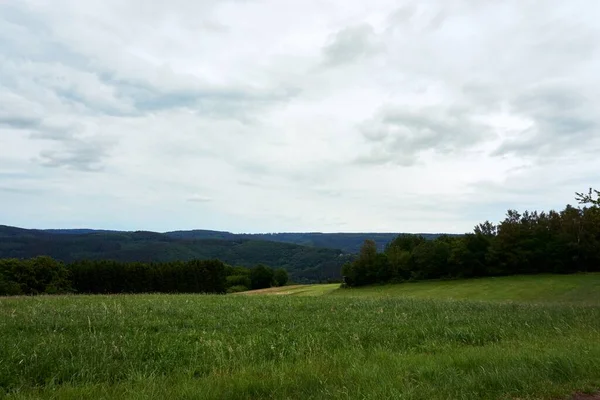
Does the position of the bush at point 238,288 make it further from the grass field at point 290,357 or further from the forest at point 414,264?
the grass field at point 290,357

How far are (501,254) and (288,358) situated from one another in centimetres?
7451

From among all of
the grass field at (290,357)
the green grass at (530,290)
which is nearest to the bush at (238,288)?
the green grass at (530,290)

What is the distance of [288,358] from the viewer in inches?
376

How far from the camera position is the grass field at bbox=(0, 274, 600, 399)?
6575 mm

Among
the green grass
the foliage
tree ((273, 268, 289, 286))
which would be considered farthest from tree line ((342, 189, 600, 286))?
the foliage

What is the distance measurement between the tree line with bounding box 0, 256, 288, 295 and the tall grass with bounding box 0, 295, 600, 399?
5807 cm

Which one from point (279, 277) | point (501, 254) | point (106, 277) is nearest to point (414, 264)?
point (501, 254)

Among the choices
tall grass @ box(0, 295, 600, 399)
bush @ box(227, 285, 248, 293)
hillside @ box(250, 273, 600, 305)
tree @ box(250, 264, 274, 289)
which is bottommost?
bush @ box(227, 285, 248, 293)

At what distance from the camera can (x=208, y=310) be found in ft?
62.8

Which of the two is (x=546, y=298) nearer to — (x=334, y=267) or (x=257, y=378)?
(x=257, y=378)

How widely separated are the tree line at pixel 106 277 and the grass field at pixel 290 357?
57903mm

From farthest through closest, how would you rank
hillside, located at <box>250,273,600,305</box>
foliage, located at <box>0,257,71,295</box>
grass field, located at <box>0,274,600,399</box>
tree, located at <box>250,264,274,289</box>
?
tree, located at <box>250,264,274,289</box> < foliage, located at <box>0,257,71,295</box> < hillside, located at <box>250,273,600,305</box> < grass field, located at <box>0,274,600,399</box>

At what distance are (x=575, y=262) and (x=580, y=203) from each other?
160 ft

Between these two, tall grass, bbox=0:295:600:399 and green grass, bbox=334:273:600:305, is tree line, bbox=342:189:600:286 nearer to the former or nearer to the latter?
green grass, bbox=334:273:600:305
